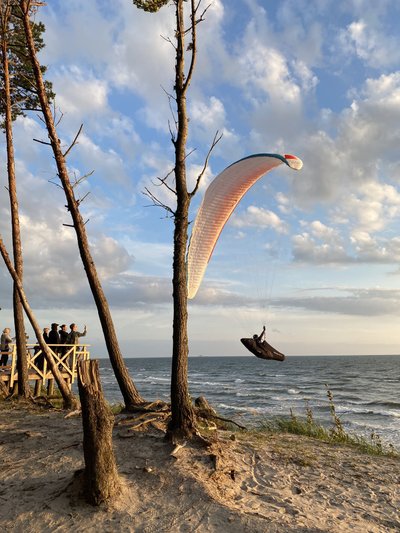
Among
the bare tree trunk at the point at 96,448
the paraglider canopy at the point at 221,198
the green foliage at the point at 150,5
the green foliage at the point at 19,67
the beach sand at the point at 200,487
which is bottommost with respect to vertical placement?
the beach sand at the point at 200,487

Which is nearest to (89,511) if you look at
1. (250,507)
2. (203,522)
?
(203,522)

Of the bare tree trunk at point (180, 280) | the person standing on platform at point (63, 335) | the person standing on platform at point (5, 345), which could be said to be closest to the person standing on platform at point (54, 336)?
the person standing on platform at point (63, 335)

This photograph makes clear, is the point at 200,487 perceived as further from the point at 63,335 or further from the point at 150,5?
the point at 63,335

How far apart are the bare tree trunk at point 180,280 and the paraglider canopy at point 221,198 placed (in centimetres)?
112

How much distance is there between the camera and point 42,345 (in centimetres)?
1162

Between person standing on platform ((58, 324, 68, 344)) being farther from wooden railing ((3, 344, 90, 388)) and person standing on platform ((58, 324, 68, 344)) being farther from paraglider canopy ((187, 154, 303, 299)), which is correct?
paraglider canopy ((187, 154, 303, 299))

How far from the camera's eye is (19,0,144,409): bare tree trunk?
9.34 m

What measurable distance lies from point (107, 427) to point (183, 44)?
666 cm

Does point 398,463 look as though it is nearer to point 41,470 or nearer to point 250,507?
point 250,507

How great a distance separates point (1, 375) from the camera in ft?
49.3

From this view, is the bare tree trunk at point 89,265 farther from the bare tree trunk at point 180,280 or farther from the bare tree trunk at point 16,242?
the bare tree trunk at point 16,242

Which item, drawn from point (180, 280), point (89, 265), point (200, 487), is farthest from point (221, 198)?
point (200, 487)

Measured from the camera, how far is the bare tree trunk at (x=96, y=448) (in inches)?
216

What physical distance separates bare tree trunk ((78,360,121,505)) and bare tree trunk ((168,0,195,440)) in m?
Result: 1.70
